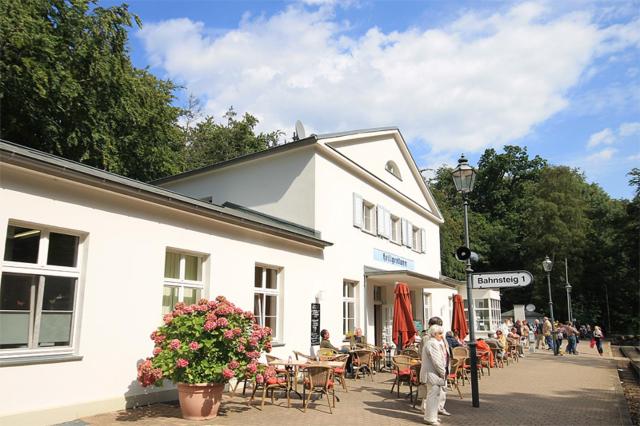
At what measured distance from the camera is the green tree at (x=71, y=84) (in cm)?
1559

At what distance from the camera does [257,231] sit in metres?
11.1

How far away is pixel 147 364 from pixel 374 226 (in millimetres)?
11254

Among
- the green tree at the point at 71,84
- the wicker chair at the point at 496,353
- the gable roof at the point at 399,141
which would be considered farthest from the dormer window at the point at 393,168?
the green tree at the point at 71,84

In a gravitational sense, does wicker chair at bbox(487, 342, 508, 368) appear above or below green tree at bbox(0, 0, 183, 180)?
below

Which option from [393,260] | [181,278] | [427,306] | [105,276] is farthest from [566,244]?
[105,276]

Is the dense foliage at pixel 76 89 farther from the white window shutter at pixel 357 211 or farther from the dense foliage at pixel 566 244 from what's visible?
the dense foliage at pixel 566 244

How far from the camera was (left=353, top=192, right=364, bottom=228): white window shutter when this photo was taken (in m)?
15.9

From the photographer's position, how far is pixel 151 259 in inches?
337

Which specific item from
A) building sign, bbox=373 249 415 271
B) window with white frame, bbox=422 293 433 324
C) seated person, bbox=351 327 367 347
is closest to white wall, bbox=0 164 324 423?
seated person, bbox=351 327 367 347

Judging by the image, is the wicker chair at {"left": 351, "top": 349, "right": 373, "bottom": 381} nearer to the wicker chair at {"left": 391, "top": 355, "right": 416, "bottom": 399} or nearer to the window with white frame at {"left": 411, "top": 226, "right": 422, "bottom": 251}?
the wicker chair at {"left": 391, "top": 355, "right": 416, "bottom": 399}

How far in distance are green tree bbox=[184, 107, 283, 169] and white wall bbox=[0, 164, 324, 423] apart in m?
25.5

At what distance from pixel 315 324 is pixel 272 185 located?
15.0ft

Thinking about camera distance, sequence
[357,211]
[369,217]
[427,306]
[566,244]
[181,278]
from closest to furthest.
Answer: [181,278]
[357,211]
[369,217]
[427,306]
[566,244]

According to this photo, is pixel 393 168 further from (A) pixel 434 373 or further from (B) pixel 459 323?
(A) pixel 434 373
